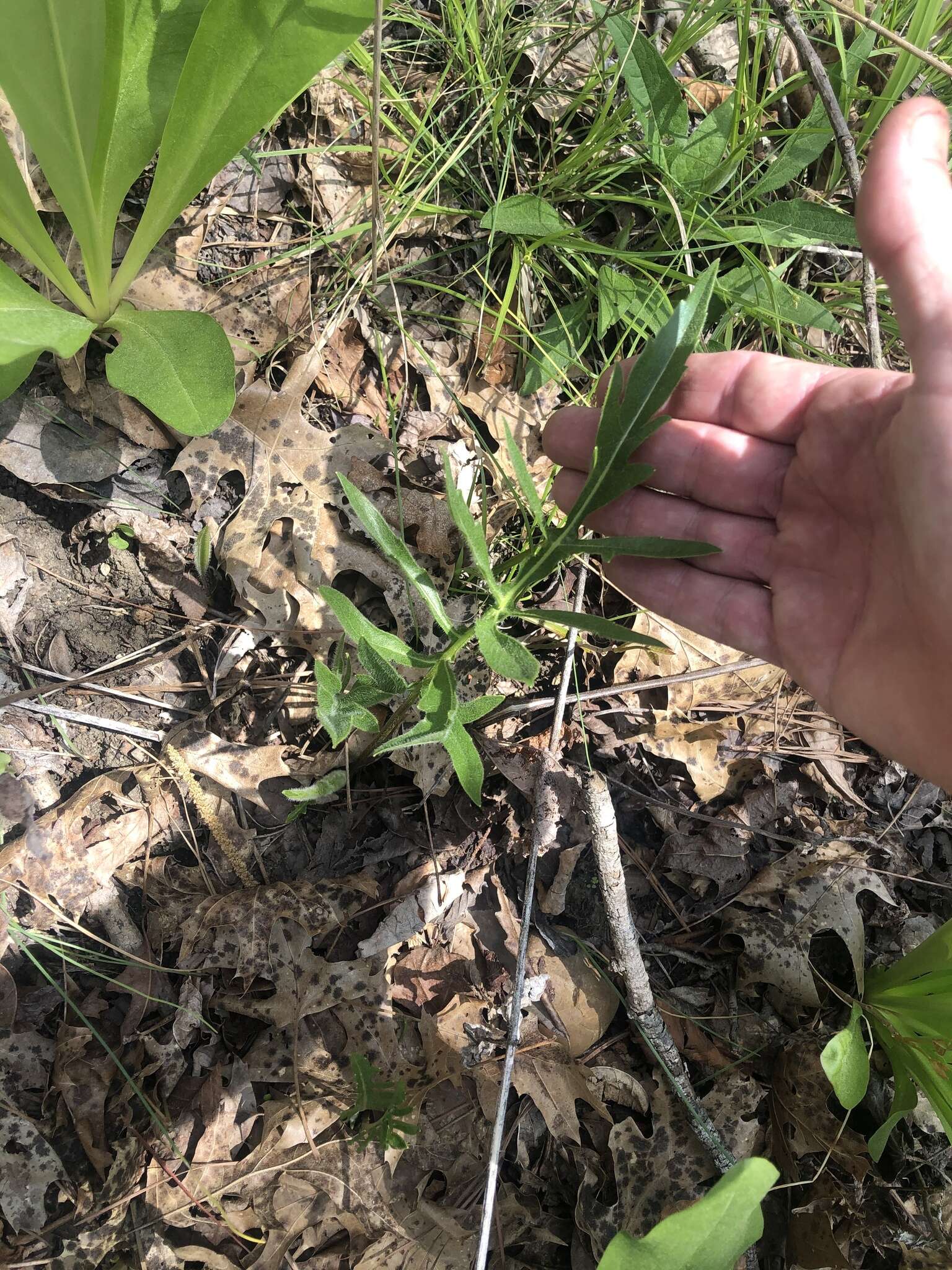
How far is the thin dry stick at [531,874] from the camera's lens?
4.78ft

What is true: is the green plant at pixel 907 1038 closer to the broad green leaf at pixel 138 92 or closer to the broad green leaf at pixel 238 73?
the broad green leaf at pixel 238 73

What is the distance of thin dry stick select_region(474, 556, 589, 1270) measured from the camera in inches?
57.4

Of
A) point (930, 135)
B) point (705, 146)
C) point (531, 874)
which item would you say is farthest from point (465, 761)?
point (705, 146)

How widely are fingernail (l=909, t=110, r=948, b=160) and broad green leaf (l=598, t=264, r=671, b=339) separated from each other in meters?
0.92

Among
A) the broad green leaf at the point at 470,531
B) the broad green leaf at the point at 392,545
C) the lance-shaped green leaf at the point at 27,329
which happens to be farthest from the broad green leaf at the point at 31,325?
the broad green leaf at the point at 470,531

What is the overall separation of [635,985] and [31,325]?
1.98 metres

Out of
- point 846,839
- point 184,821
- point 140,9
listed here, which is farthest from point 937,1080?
point 140,9

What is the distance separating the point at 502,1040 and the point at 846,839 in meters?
1.13

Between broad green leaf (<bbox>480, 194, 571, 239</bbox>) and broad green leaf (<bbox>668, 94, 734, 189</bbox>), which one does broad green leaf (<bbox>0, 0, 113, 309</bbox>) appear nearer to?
broad green leaf (<bbox>480, 194, 571, 239</bbox>)

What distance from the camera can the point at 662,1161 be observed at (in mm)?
1811

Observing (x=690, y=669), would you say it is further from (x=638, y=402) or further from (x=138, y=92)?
(x=138, y=92)

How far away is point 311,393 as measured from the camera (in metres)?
2.07

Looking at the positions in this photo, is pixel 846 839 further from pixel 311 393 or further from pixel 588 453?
pixel 311 393

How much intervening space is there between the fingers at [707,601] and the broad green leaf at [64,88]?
56.0 inches
